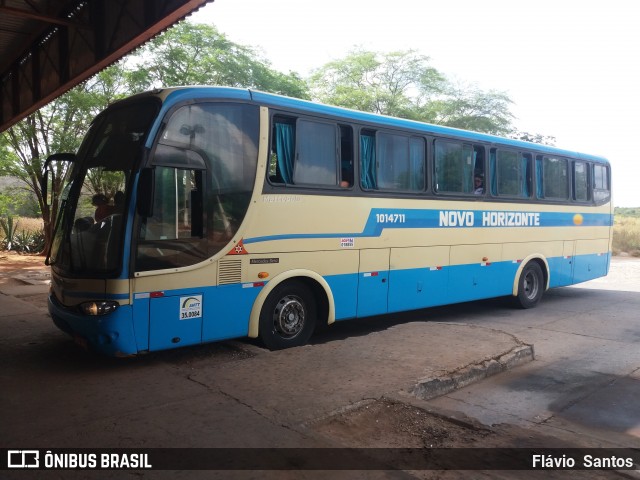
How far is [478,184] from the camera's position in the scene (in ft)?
30.7

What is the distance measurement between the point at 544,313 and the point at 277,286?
21.6 ft

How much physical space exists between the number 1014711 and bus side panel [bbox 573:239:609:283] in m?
6.20

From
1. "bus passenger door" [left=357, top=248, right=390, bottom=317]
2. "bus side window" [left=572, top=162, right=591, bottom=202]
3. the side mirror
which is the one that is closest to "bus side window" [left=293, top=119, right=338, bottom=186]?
"bus passenger door" [left=357, top=248, right=390, bottom=317]

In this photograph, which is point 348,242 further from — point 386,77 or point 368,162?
point 386,77

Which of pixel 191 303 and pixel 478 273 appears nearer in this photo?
pixel 191 303

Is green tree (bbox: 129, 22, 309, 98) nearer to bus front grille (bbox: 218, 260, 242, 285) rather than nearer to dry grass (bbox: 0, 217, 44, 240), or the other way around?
dry grass (bbox: 0, 217, 44, 240)

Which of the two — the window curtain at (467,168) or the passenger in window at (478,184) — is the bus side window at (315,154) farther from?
the passenger in window at (478,184)

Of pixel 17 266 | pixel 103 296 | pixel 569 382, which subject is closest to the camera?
pixel 103 296

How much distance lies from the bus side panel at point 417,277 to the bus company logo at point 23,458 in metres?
5.25

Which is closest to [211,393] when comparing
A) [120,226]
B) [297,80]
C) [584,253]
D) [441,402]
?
[120,226]

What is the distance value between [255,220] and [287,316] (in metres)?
1.34

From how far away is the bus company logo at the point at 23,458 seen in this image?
Answer: 3430mm

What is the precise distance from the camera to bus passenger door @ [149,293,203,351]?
5.30m

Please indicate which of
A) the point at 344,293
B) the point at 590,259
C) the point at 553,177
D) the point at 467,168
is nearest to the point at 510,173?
the point at 467,168
